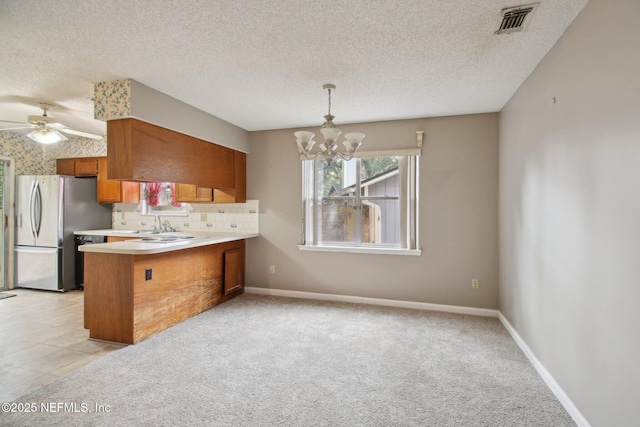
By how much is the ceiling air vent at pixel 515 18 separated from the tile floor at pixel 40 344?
3.92m

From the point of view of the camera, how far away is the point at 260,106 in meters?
3.73

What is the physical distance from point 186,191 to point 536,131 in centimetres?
433

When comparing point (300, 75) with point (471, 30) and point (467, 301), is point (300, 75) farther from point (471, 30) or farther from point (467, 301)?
point (467, 301)

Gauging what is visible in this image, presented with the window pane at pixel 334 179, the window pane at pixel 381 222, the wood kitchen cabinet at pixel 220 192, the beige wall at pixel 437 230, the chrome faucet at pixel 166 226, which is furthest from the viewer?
the chrome faucet at pixel 166 226

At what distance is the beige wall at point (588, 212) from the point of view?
150 cm

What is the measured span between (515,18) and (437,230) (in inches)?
99.9

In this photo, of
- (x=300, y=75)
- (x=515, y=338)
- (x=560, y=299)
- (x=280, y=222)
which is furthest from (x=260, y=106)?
(x=515, y=338)

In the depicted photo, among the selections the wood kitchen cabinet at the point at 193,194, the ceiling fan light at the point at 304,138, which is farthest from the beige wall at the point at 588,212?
the wood kitchen cabinet at the point at 193,194

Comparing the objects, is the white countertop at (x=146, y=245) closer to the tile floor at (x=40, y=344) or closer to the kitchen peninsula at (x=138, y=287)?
the kitchen peninsula at (x=138, y=287)

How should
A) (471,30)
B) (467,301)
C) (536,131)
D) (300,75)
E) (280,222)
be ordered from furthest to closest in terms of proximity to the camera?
1. (280,222)
2. (467,301)
3. (300,75)
4. (536,131)
5. (471,30)

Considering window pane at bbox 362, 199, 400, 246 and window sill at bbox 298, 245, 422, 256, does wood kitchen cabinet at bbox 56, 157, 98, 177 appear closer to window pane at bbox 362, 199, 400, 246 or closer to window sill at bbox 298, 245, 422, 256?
window sill at bbox 298, 245, 422, 256

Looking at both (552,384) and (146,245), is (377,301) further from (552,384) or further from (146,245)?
(146,245)

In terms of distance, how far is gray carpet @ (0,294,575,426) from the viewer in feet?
6.59

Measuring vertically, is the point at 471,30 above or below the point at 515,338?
above
